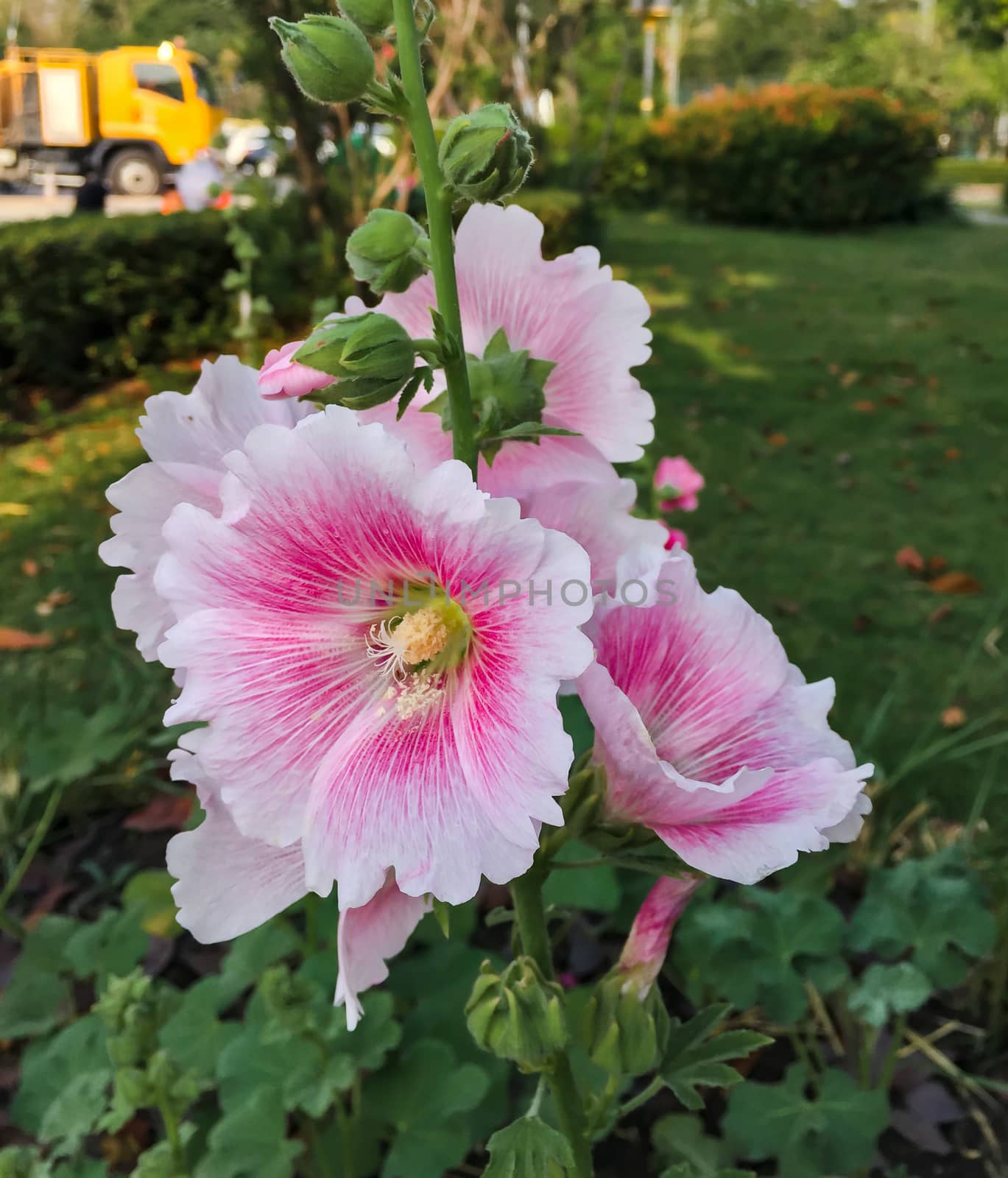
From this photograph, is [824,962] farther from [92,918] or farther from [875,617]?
[875,617]

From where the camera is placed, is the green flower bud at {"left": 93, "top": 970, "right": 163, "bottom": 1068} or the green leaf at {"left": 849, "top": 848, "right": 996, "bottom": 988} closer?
the green flower bud at {"left": 93, "top": 970, "right": 163, "bottom": 1068}

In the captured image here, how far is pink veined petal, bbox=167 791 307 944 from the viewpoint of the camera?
81cm

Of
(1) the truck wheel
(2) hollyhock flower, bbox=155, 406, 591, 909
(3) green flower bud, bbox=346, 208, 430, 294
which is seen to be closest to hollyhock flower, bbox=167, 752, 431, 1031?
(2) hollyhock flower, bbox=155, 406, 591, 909

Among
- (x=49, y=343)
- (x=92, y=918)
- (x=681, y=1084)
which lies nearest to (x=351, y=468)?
(x=681, y=1084)

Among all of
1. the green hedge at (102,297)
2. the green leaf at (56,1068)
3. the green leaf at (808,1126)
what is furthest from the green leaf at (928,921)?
the green hedge at (102,297)

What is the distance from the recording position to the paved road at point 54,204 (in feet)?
50.3

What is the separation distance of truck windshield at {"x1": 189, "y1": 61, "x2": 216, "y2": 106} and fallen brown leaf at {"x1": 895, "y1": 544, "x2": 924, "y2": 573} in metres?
16.8

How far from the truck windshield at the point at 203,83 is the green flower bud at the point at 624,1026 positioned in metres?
19.2

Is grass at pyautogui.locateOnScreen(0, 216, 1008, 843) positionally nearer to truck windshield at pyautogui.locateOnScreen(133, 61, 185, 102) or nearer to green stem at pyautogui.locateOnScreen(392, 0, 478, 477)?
green stem at pyautogui.locateOnScreen(392, 0, 478, 477)

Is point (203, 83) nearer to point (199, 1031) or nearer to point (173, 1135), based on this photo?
point (199, 1031)

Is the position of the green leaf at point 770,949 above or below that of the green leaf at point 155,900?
above

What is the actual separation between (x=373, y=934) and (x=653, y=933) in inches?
11.4

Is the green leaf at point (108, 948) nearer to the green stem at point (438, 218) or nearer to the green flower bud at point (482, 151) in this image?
the green stem at point (438, 218)

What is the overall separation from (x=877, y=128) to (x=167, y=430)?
16747mm
